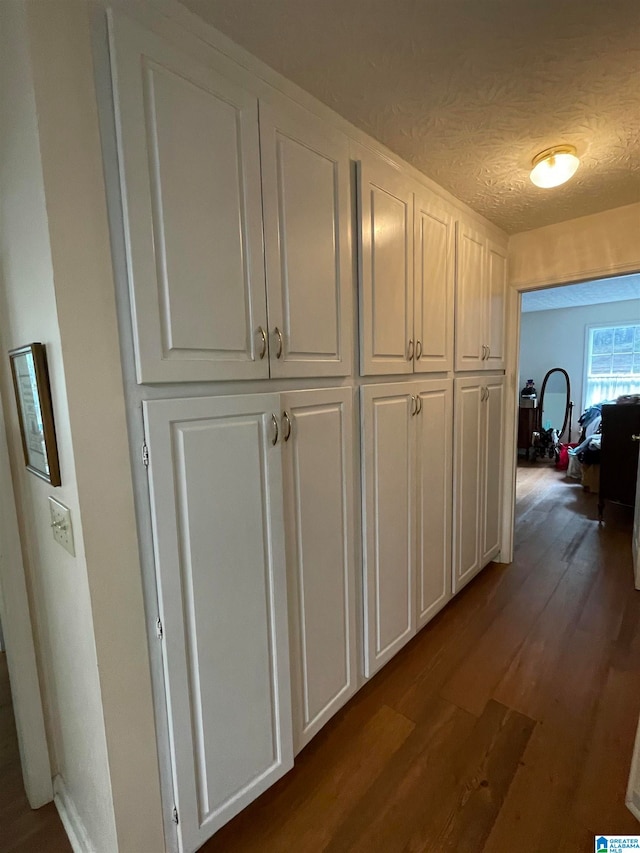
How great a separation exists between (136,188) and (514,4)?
104 cm

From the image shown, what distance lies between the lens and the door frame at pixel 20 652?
1.24 m

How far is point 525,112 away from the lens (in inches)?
55.2

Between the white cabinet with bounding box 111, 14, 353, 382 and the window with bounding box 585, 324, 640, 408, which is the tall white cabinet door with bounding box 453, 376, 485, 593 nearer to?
the white cabinet with bounding box 111, 14, 353, 382

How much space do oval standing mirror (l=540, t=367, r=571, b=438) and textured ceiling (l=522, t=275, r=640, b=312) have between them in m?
1.12

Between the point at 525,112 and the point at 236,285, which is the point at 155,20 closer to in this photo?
the point at 236,285

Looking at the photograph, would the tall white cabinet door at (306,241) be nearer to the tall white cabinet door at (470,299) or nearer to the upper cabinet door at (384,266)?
the upper cabinet door at (384,266)

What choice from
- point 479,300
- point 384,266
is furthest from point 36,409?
point 479,300

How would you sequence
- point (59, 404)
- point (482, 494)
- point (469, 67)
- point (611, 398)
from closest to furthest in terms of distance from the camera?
point (59, 404) < point (469, 67) < point (482, 494) < point (611, 398)

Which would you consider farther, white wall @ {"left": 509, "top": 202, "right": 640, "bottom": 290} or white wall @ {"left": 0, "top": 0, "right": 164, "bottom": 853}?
white wall @ {"left": 509, "top": 202, "right": 640, "bottom": 290}

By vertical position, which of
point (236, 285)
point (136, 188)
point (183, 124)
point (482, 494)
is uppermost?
point (183, 124)

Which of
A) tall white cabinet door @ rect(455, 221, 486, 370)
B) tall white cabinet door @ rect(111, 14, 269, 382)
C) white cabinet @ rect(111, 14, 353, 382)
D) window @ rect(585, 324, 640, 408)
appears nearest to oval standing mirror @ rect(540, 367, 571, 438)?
window @ rect(585, 324, 640, 408)

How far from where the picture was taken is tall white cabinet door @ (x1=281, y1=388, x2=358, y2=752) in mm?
1328

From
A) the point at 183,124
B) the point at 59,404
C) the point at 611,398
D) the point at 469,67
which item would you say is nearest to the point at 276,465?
the point at 59,404

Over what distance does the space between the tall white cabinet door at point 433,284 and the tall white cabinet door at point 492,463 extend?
64 centimetres
